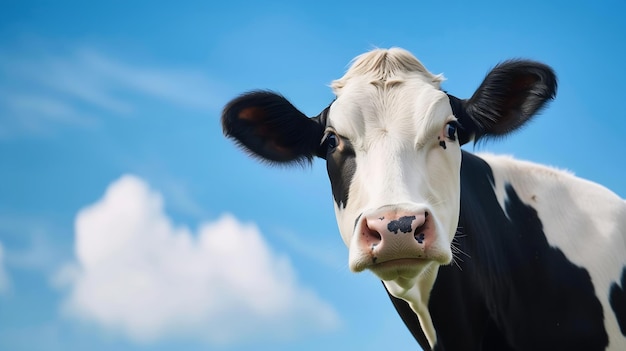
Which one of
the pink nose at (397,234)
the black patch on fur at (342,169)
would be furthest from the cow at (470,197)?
the pink nose at (397,234)

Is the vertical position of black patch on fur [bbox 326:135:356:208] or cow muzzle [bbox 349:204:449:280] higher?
black patch on fur [bbox 326:135:356:208]

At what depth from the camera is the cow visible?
5.63 metres

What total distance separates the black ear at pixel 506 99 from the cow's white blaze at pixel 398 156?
0.37 m

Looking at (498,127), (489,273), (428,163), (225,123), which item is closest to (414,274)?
(428,163)

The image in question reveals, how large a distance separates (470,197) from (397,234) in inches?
81.8

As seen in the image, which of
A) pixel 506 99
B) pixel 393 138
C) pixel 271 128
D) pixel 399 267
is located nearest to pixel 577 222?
pixel 506 99

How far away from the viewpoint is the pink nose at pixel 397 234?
15.5 feet

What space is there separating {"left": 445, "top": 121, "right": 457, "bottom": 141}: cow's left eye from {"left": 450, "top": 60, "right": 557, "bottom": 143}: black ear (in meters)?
0.32

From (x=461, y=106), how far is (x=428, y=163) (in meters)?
0.95

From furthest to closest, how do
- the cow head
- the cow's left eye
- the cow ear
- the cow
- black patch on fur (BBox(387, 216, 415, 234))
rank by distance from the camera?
the cow ear
the cow's left eye
the cow
the cow head
black patch on fur (BBox(387, 216, 415, 234))

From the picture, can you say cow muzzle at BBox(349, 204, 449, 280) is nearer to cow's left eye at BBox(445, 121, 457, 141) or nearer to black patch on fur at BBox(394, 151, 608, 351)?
cow's left eye at BBox(445, 121, 457, 141)

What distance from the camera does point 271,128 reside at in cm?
677

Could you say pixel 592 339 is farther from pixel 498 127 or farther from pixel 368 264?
pixel 368 264

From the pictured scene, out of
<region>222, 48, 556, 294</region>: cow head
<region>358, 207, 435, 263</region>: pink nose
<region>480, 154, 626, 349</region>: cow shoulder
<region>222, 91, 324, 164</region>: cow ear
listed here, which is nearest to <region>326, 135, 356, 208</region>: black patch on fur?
<region>222, 48, 556, 294</region>: cow head
